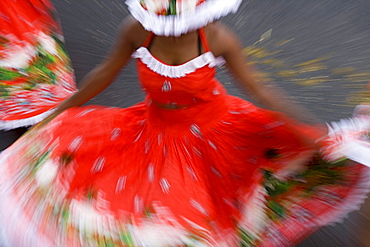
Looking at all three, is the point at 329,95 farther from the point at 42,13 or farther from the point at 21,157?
the point at 21,157

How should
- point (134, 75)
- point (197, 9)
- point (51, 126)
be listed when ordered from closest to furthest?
point (197, 9), point (51, 126), point (134, 75)

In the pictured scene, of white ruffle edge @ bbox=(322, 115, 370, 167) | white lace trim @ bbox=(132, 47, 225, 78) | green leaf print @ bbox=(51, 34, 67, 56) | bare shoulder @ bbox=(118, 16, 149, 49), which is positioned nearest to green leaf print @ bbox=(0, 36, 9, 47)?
green leaf print @ bbox=(51, 34, 67, 56)

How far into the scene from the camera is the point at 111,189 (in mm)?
1646

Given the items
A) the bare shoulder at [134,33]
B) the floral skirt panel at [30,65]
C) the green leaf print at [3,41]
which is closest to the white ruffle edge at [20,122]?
the floral skirt panel at [30,65]

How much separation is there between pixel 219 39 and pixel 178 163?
46cm

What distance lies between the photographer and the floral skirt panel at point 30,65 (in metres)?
2.41

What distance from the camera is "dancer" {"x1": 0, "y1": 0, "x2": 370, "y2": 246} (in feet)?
4.88

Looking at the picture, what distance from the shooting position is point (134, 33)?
1630mm

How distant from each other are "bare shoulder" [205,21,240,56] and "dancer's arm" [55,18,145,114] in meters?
0.23

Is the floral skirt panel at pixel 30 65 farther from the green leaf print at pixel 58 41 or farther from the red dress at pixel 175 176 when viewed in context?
the red dress at pixel 175 176

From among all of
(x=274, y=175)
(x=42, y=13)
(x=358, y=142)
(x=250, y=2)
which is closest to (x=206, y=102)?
(x=274, y=175)

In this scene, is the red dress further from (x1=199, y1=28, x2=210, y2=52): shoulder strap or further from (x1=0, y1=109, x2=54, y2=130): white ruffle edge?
(x1=0, y1=109, x2=54, y2=130): white ruffle edge

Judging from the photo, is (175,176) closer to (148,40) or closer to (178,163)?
A: (178,163)

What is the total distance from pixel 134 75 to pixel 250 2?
1290mm
